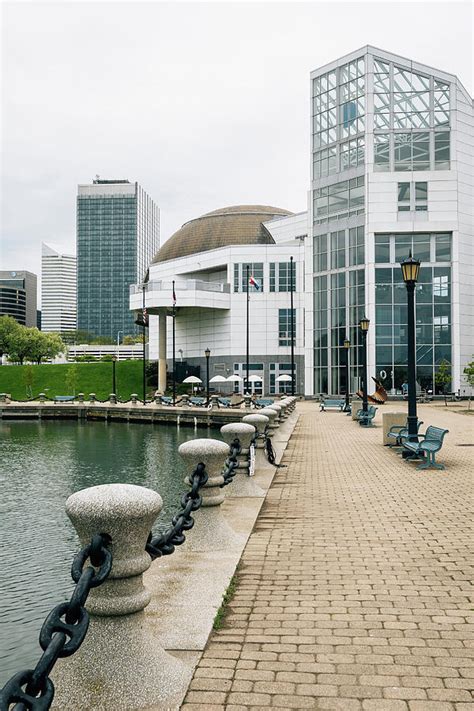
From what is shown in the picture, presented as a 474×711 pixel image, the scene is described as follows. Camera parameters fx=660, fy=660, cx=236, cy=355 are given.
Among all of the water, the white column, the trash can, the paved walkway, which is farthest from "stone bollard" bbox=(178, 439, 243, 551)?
the white column

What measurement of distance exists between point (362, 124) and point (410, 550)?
2182 inches

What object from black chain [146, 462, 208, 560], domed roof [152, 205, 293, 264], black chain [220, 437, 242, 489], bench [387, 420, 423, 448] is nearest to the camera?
black chain [146, 462, 208, 560]

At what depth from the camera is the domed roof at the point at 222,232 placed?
7869 cm

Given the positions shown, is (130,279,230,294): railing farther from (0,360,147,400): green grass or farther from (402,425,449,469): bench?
(402,425,449,469): bench

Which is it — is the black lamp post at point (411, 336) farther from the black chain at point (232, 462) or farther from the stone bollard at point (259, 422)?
the black chain at point (232, 462)

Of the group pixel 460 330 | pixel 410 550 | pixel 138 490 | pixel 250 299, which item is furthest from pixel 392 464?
pixel 250 299

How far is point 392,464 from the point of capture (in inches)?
610

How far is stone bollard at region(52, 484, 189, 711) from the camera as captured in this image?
12.3 ft

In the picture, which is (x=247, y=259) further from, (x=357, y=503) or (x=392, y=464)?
(x=357, y=503)

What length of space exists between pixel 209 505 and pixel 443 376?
4682 centimetres

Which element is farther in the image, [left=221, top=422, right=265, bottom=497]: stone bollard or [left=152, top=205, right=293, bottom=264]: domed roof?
[left=152, top=205, right=293, bottom=264]: domed roof

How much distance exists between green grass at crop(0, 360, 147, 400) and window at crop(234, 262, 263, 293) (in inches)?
722

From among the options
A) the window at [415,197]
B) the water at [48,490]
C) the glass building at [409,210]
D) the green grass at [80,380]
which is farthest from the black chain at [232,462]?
the green grass at [80,380]

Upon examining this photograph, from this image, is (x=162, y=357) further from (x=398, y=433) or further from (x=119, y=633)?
(x=119, y=633)
